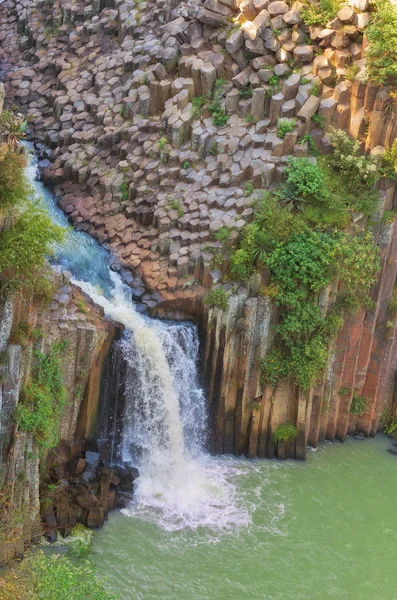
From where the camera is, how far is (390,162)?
22.0m

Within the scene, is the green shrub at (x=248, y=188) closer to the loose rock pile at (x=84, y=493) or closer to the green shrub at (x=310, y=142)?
the green shrub at (x=310, y=142)

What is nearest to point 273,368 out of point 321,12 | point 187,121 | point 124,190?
point 124,190

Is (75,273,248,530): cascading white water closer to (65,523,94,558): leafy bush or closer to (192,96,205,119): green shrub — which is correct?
(65,523,94,558): leafy bush

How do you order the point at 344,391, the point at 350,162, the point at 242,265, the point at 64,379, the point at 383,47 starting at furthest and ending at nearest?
the point at 344,391 < the point at 350,162 < the point at 383,47 < the point at 242,265 < the point at 64,379

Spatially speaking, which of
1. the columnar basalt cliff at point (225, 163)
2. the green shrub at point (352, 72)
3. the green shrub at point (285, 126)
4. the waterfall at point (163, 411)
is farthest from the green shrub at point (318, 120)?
the waterfall at point (163, 411)

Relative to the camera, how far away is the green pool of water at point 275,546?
17.8 meters

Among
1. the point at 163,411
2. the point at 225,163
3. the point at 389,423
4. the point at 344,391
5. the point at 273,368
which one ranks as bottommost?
the point at 163,411

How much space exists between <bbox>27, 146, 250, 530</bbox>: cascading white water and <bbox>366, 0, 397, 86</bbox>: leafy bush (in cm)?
797

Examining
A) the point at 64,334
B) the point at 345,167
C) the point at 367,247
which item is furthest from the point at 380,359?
the point at 64,334

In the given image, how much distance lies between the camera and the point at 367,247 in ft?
71.9

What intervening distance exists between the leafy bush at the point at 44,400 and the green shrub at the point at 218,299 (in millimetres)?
4053

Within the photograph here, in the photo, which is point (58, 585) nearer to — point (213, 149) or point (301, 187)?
point (301, 187)

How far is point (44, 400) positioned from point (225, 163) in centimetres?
849

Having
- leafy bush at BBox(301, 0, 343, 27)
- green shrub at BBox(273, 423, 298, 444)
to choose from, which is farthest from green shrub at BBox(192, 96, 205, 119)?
green shrub at BBox(273, 423, 298, 444)
